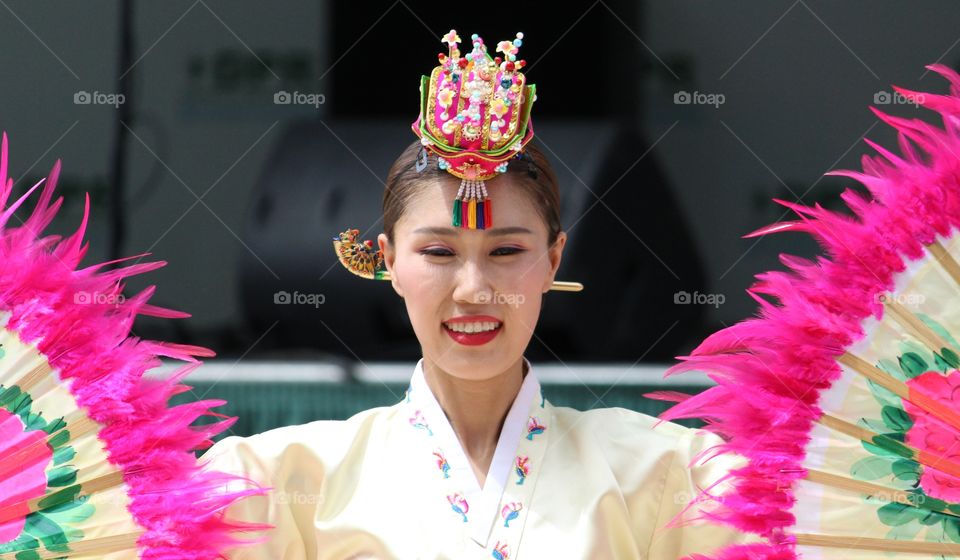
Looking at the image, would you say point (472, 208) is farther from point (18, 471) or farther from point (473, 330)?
point (18, 471)

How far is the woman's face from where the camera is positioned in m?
2.09

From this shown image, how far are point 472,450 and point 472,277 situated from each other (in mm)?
325

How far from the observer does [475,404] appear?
87.7 inches

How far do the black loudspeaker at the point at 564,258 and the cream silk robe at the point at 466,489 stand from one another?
38.3 inches

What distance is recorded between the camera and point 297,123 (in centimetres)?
330

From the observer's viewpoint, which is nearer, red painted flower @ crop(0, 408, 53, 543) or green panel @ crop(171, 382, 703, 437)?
red painted flower @ crop(0, 408, 53, 543)

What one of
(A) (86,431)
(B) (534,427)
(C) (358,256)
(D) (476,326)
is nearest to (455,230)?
(D) (476,326)

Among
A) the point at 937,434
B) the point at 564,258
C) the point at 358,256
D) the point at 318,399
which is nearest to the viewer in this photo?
the point at 937,434

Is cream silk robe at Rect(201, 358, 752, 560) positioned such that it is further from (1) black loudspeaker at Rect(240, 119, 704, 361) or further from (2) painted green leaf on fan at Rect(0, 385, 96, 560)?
(1) black loudspeaker at Rect(240, 119, 704, 361)

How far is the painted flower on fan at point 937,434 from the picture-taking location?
5.82 ft

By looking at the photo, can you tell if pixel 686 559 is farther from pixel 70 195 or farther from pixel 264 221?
pixel 70 195

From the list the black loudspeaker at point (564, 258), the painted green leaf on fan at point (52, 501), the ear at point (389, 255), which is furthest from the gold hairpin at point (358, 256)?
the black loudspeaker at point (564, 258)

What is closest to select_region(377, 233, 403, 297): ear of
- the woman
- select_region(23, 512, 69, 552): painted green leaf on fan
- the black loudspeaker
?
the woman

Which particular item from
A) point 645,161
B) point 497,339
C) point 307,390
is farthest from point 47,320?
point 645,161
